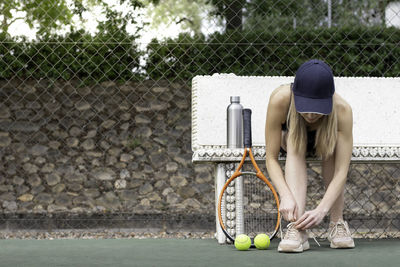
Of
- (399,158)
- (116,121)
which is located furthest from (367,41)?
(399,158)

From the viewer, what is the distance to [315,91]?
2488 millimetres

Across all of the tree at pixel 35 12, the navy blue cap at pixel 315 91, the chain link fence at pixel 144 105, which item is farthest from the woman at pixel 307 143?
the tree at pixel 35 12

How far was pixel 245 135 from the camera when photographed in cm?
297

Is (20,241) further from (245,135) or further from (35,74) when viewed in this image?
(35,74)

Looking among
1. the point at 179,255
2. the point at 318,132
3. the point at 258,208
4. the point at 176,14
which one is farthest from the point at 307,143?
the point at 176,14

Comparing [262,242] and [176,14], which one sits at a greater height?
[176,14]

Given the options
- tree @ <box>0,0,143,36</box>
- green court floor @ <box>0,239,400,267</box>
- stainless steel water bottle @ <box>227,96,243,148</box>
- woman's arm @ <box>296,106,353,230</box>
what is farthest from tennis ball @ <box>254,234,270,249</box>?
tree @ <box>0,0,143,36</box>

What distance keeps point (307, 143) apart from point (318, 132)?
5.1 inches

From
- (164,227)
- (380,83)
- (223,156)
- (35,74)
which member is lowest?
(164,227)

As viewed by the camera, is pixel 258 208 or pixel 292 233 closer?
pixel 292 233

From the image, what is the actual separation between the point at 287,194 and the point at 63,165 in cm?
391

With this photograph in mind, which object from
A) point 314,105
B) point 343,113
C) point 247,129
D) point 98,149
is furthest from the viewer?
point 98,149

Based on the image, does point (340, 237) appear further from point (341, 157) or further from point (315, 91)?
point (315, 91)

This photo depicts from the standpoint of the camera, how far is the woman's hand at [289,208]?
8.42 ft
